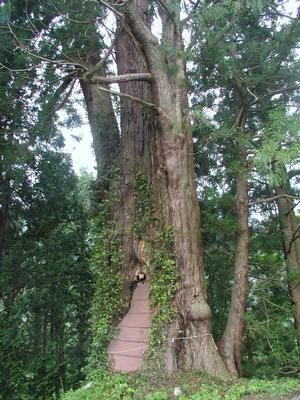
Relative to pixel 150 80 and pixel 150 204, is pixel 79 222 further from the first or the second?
pixel 150 80

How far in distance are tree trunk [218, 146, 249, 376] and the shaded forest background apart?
0.03m

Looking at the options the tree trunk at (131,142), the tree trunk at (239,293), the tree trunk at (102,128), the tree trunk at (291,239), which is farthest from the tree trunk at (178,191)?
the tree trunk at (291,239)

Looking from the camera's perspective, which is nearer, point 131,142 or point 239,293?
point 239,293

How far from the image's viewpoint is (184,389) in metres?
3.88

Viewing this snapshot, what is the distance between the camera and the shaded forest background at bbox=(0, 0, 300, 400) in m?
5.04

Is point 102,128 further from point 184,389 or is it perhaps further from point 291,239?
point 184,389

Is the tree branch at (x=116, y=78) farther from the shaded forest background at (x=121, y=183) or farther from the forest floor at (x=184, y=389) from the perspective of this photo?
the forest floor at (x=184, y=389)

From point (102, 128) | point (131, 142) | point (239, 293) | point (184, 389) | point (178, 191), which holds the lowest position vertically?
point (184, 389)

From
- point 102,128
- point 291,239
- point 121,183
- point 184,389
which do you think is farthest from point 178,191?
point 291,239

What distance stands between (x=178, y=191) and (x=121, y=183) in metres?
1.42

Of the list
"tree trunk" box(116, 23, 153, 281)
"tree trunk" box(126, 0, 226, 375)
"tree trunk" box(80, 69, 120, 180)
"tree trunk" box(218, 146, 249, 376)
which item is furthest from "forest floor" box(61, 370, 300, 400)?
"tree trunk" box(80, 69, 120, 180)

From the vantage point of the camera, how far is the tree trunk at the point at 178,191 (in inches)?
170

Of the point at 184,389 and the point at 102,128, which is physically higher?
the point at 102,128

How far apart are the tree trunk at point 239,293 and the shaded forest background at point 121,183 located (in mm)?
26
